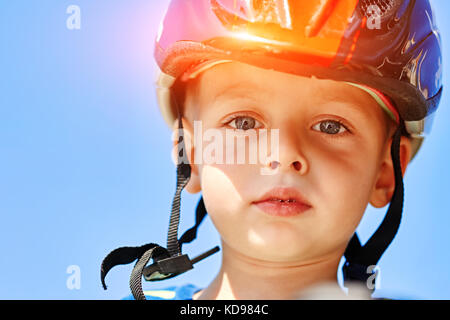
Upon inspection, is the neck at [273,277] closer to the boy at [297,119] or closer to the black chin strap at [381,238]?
the boy at [297,119]

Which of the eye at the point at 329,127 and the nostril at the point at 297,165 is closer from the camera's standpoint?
the nostril at the point at 297,165

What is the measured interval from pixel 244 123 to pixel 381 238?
2.68 ft

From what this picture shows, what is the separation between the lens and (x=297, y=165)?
2762mm

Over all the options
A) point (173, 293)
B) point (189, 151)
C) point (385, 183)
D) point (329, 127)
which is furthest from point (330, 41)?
point (173, 293)

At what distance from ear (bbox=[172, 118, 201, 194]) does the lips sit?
2.13 ft

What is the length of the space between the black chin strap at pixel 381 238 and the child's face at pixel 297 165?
95 millimetres

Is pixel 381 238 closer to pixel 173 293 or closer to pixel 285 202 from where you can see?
pixel 285 202

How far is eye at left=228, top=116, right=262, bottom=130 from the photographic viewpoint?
2938mm

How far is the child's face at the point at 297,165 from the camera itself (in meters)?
2.78

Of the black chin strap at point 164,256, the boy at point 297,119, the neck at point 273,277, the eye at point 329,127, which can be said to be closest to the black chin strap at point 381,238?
the boy at point 297,119

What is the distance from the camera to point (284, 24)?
8.98ft
